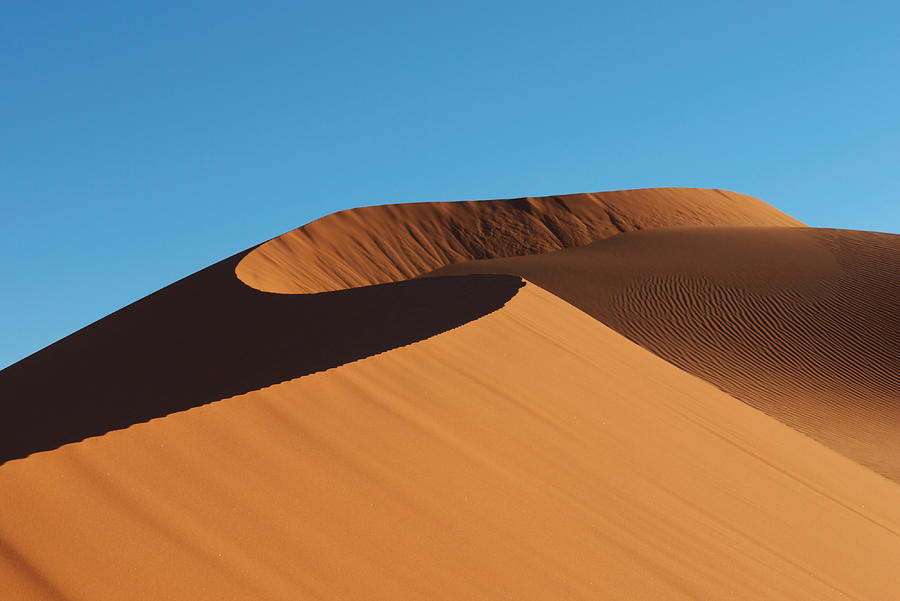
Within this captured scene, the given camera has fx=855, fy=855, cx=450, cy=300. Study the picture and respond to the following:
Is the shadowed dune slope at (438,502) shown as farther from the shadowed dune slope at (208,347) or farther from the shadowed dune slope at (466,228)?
the shadowed dune slope at (466,228)

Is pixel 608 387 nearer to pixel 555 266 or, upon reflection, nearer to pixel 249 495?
pixel 249 495

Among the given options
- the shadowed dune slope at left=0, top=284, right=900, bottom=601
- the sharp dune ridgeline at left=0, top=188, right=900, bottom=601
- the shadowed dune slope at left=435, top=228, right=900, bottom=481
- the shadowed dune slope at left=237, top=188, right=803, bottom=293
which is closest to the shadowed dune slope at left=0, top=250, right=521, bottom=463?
the sharp dune ridgeline at left=0, top=188, right=900, bottom=601

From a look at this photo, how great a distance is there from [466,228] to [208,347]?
92.8 ft

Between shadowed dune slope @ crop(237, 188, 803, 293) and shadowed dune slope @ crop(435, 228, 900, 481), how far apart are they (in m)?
5.02

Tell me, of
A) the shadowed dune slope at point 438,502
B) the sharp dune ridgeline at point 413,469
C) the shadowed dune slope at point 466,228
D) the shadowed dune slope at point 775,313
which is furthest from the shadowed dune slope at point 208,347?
the shadowed dune slope at point 466,228

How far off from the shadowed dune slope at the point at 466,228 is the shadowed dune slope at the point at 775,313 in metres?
5.02

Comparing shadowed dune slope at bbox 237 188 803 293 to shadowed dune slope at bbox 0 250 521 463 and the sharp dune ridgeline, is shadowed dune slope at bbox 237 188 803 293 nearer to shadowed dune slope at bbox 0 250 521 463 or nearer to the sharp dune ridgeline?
shadowed dune slope at bbox 0 250 521 463

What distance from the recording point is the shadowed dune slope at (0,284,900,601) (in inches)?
128

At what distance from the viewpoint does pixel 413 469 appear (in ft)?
14.8

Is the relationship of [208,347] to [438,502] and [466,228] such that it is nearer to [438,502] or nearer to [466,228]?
[438,502]

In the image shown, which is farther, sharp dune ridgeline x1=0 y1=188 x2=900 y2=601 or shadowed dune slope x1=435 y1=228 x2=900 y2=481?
shadowed dune slope x1=435 y1=228 x2=900 y2=481

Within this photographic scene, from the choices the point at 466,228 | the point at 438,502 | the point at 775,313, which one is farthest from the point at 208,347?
the point at 466,228

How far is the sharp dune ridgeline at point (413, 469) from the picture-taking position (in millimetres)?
3354

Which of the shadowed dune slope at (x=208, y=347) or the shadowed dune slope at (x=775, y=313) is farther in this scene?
the shadowed dune slope at (x=775, y=313)
